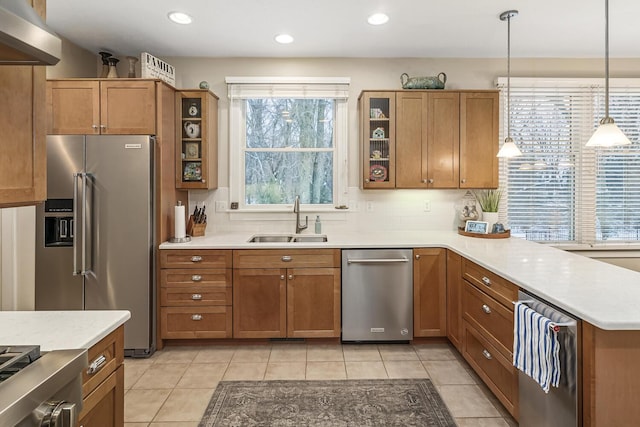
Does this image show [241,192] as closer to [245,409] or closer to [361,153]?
[361,153]

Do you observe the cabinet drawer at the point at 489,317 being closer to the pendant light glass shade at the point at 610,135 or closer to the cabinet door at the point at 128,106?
the pendant light glass shade at the point at 610,135

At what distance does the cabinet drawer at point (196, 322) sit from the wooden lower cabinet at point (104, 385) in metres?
1.80

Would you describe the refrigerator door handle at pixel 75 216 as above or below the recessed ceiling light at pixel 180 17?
below

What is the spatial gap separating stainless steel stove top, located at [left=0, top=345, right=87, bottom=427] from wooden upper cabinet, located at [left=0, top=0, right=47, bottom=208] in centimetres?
43

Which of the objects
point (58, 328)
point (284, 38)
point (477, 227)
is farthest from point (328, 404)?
point (284, 38)

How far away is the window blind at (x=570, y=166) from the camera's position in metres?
3.89

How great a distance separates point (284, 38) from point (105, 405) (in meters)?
3.09

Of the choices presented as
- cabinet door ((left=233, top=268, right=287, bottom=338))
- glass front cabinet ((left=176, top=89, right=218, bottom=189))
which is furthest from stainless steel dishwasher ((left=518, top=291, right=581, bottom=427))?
glass front cabinet ((left=176, top=89, right=218, bottom=189))

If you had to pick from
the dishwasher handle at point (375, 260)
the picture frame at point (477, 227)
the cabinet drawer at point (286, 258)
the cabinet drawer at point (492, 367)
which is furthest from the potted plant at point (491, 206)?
the cabinet drawer at point (286, 258)

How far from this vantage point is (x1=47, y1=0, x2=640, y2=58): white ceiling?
2.86 meters

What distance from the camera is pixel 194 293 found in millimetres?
3262

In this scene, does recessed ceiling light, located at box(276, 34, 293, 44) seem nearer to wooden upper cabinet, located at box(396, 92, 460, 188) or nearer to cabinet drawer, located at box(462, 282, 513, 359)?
wooden upper cabinet, located at box(396, 92, 460, 188)

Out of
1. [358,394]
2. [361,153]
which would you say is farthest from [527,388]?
[361,153]

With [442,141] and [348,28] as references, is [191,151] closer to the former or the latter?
[348,28]
